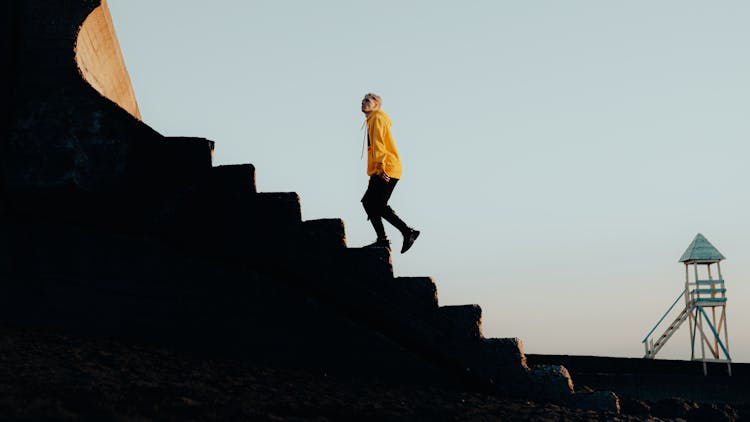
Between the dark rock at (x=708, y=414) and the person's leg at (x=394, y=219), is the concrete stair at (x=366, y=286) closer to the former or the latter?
the person's leg at (x=394, y=219)

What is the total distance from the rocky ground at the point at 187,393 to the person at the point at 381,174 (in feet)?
5.23

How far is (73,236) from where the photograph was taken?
7.76 metres

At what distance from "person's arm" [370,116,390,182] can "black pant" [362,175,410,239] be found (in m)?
0.09

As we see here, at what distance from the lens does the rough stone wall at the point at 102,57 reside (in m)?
8.38

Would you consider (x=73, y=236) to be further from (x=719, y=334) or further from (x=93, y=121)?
(x=719, y=334)

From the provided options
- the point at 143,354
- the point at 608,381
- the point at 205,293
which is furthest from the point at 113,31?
the point at 608,381

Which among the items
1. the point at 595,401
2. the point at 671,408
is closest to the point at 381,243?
the point at 595,401

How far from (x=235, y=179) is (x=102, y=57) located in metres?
2.69

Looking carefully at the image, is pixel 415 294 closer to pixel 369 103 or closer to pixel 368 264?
pixel 368 264

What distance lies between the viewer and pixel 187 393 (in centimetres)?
560

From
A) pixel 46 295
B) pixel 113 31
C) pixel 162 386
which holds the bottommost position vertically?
pixel 162 386

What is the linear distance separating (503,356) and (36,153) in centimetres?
472

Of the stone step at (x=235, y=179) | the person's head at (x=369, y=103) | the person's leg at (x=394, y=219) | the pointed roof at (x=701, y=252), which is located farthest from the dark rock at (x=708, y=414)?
the pointed roof at (x=701, y=252)

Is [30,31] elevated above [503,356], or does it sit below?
above
